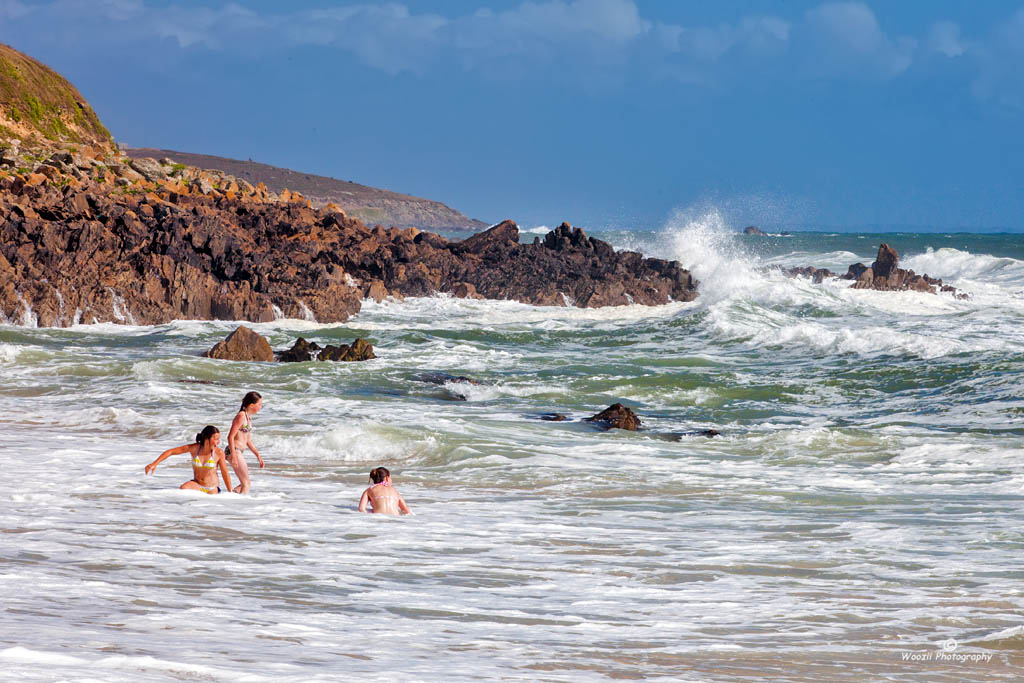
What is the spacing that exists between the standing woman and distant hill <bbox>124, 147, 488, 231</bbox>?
122918 mm

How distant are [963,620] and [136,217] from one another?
26778 mm

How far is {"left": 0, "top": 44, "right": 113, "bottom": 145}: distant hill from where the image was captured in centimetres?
4753

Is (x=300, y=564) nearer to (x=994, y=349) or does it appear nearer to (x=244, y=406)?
(x=244, y=406)

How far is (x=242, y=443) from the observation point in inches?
406

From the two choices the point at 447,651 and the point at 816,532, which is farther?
the point at 816,532

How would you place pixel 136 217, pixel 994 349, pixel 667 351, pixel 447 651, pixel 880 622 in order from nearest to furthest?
pixel 447 651 < pixel 880 622 < pixel 994 349 < pixel 667 351 < pixel 136 217

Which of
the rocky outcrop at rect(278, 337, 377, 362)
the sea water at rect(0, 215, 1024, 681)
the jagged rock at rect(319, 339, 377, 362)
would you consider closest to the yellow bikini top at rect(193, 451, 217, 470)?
the sea water at rect(0, 215, 1024, 681)

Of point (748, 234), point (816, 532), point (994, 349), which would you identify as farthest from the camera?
point (748, 234)

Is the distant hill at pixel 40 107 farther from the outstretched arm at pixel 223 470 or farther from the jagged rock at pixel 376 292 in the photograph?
the outstretched arm at pixel 223 470

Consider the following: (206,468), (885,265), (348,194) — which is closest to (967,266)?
(885,265)

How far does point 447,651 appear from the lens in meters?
5.39

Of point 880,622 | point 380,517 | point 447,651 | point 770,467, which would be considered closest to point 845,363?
point 770,467

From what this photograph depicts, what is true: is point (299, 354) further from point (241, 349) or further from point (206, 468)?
point (206, 468)

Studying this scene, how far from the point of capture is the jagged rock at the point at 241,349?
2016 cm
